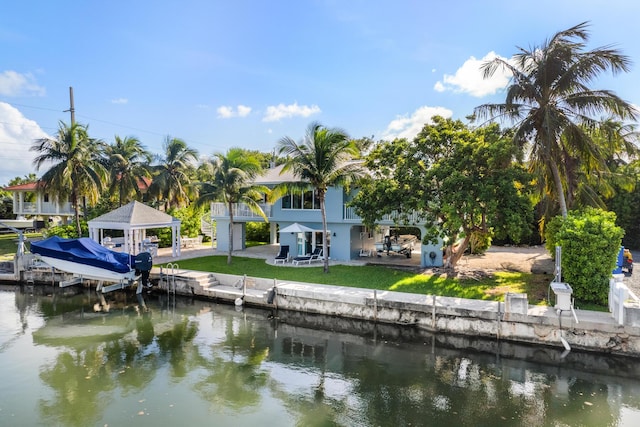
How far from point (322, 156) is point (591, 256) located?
12.3 meters

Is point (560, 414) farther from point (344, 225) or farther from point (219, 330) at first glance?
point (344, 225)

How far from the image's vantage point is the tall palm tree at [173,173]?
34500mm

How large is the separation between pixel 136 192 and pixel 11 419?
1056 inches

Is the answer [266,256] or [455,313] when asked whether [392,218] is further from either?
[266,256]

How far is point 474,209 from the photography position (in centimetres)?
1772

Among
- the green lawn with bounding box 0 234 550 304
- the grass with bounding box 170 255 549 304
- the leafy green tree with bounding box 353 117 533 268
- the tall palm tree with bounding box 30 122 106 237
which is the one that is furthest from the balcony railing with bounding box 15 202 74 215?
the leafy green tree with bounding box 353 117 533 268

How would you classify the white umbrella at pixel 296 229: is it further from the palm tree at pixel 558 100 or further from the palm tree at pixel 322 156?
the palm tree at pixel 558 100

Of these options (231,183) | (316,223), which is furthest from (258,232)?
(231,183)

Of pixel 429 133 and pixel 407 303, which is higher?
pixel 429 133

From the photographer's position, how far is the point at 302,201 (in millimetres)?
26438

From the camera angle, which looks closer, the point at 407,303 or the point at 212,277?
the point at 407,303

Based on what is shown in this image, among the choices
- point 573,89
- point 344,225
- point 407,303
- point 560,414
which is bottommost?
point 560,414

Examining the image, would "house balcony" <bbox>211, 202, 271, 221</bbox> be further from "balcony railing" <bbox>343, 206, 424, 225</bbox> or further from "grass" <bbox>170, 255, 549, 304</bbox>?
"balcony railing" <bbox>343, 206, 424, 225</bbox>

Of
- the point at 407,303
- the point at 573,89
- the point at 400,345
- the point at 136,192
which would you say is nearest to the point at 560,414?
the point at 400,345
